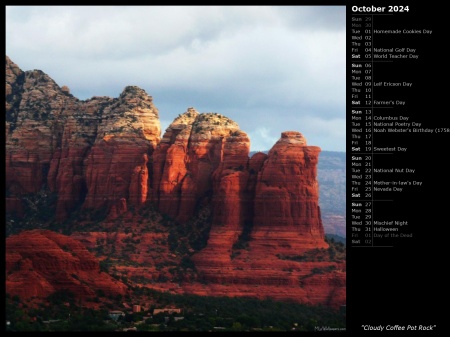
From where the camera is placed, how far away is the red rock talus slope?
121438mm

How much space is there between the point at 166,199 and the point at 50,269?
4242cm

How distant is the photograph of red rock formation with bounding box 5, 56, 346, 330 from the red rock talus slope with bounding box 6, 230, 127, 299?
0.71 meters

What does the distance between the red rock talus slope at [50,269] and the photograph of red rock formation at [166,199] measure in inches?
28.1

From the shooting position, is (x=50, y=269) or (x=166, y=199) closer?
(x=50, y=269)

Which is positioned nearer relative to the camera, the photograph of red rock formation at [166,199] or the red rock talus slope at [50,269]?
the red rock talus slope at [50,269]

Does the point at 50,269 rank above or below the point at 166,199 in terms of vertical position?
below

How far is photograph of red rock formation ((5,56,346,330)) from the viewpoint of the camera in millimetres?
151375

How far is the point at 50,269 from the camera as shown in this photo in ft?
411

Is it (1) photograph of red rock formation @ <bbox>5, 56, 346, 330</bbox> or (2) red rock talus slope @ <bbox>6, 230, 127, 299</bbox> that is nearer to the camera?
(2) red rock talus slope @ <bbox>6, 230, 127, 299</bbox>

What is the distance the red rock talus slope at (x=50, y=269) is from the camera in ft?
398

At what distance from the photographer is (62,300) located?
403 ft
